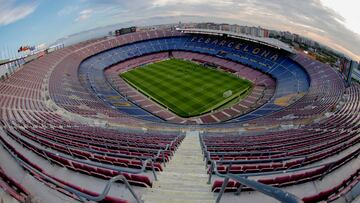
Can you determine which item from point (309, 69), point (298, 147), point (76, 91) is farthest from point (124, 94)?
point (298, 147)

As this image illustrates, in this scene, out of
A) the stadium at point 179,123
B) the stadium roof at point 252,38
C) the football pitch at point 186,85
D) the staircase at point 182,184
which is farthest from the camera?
the stadium roof at point 252,38

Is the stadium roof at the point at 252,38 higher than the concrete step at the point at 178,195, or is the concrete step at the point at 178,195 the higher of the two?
the stadium roof at the point at 252,38

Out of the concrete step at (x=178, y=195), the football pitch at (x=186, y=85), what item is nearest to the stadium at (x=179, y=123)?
the concrete step at (x=178, y=195)

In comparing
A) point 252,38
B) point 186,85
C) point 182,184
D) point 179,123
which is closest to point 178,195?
point 182,184

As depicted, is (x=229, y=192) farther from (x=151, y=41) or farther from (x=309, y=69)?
(x=151, y=41)

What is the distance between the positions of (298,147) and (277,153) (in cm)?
153

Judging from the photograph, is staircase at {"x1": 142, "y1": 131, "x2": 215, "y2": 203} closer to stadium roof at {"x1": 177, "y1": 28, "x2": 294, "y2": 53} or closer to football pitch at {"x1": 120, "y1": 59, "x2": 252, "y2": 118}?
football pitch at {"x1": 120, "y1": 59, "x2": 252, "y2": 118}

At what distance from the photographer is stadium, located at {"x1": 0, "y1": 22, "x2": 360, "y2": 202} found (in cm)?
762

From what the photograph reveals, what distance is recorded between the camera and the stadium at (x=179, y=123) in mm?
7621

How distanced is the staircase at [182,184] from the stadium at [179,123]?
4cm

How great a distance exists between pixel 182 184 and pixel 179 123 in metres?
25.7

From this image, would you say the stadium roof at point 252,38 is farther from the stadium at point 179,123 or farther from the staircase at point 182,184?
the staircase at point 182,184

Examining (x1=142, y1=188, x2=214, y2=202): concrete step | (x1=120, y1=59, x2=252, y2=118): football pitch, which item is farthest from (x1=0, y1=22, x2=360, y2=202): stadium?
(x1=120, y1=59, x2=252, y2=118): football pitch

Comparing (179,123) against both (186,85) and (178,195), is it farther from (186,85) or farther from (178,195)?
(178,195)
